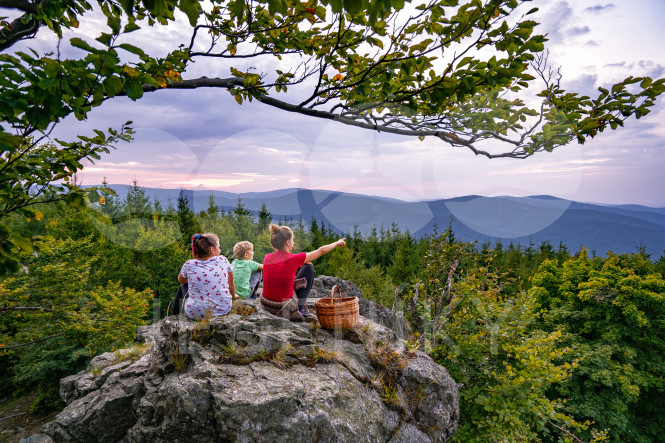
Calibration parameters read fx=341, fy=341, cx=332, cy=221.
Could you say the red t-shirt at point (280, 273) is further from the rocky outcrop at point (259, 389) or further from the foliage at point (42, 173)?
the foliage at point (42, 173)

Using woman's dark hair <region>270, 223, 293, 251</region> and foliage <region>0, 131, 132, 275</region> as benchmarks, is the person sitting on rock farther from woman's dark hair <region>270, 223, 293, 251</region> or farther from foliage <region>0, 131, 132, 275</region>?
foliage <region>0, 131, 132, 275</region>

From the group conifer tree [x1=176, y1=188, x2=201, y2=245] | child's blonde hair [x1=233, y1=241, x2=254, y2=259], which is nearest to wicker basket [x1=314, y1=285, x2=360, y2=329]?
child's blonde hair [x1=233, y1=241, x2=254, y2=259]

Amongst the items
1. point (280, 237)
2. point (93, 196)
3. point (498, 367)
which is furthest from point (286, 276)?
point (498, 367)

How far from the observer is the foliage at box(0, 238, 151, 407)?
1036 cm

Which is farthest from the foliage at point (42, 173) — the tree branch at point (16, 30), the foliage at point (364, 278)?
the foliage at point (364, 278)

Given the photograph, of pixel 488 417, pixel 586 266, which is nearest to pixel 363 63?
pixel 488 417

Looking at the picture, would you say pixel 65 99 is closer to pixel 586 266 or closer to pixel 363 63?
pixel 363 63

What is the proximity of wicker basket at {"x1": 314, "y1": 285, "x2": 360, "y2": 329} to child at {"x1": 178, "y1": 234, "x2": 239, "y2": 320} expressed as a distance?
1.51m

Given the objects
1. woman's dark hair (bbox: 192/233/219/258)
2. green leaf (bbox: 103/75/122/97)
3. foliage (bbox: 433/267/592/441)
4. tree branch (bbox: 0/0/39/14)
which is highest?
tree branch (bbox: 0/0/39/14)

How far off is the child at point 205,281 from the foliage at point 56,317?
7115mm

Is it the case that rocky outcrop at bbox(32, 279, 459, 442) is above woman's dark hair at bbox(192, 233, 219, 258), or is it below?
below

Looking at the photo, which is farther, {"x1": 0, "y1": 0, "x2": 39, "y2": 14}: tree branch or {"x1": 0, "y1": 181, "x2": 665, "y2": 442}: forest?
{"x1": 0, "y1": 181, "x2": 665, "y2": 442}: forest

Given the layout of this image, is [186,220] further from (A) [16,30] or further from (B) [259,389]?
(A) [16,30]

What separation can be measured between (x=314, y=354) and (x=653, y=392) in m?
17.9
